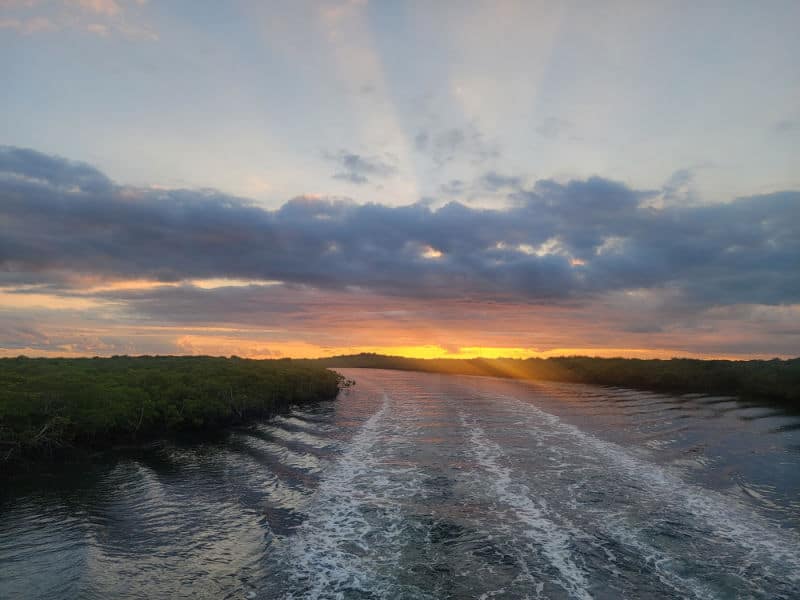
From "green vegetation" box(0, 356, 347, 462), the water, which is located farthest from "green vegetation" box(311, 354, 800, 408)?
"green vegetation" box(0, 356, 347, 462)

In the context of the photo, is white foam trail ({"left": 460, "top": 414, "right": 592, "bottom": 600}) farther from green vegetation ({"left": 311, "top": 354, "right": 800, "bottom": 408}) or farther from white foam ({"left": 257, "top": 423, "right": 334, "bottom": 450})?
green vegetation ({"left": 311, "top": 354, "right": 800, "bottom": 408})

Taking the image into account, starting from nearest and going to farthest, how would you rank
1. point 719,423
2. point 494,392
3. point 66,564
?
point 66,564 < point 719,423 < point 494,392

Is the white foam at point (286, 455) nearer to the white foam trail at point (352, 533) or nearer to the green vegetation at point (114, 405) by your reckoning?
the white foam trail at point (352, 533)

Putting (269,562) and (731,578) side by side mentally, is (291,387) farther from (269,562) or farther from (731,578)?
(731,578)

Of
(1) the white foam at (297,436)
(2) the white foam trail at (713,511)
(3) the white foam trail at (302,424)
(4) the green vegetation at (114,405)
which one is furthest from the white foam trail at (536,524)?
(4) the green vegetation at (114,405)

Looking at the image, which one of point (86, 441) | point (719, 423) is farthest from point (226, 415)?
point (719, 423)


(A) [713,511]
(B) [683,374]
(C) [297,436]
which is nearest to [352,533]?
(A) [713,511]
